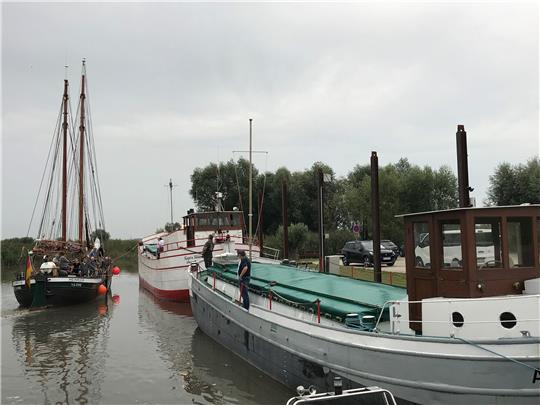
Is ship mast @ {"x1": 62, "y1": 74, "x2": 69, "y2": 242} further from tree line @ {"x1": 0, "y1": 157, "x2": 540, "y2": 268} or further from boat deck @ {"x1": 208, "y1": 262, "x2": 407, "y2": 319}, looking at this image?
boat deck @ {"x1": 208, "y1": 262, "x2": 407, "y2": 319}

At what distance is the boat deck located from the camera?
8704 mm

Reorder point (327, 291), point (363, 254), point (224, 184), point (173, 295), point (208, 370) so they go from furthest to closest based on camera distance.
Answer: point (224, 184) → point (363, 254) → point (173, 295) → point (208, 370) → point (327, 291)

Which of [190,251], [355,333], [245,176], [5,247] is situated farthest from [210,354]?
[245,176]

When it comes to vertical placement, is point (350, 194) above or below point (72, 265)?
above

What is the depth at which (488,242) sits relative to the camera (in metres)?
7.04

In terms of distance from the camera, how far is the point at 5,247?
153 ft

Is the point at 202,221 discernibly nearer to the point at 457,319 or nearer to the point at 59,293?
the point at 59,293

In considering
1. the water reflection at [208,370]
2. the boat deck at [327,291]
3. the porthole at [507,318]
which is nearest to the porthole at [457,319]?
the porthole at [507,318]

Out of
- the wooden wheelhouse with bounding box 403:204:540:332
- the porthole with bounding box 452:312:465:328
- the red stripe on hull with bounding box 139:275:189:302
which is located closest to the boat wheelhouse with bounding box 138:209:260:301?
the red stripe on hull with bounding box 139:275:189:302

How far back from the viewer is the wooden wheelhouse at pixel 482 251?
22.6 feet

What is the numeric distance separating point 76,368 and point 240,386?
4425 millimetres

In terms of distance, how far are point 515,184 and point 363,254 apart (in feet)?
63.2

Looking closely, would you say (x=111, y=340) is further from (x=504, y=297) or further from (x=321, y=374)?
(x=504, y=297)

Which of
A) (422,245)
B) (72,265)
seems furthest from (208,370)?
(72,265)
